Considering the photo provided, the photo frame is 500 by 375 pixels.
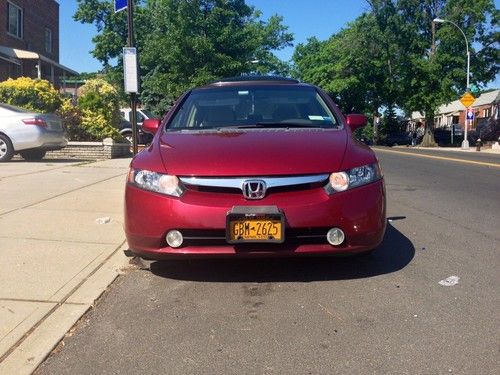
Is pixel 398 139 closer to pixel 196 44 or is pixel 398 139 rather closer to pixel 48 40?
pixel 196 44

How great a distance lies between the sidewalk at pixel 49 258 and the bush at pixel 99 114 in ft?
24.7

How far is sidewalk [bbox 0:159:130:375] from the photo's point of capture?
350 centimetres

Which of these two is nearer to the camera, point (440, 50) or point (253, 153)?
point (253, 153)

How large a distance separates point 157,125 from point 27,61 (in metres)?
24.1

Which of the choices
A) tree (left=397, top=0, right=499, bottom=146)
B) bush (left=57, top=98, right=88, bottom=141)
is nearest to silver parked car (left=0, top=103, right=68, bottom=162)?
bush (left=57, top=98, right=88, bottom=141)

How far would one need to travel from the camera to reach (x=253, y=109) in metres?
5.62

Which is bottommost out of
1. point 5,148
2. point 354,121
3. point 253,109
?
point 5,148

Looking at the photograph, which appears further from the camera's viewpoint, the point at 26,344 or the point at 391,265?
the point at 391,265

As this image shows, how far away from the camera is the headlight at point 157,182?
418cm

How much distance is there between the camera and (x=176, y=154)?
14.4ft

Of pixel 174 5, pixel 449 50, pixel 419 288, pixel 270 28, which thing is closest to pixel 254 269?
pixel 419 288

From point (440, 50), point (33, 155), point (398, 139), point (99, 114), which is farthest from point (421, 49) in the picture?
point (33, 155)

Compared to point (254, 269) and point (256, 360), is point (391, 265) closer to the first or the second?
point (254, 269)

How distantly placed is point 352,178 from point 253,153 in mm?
746
